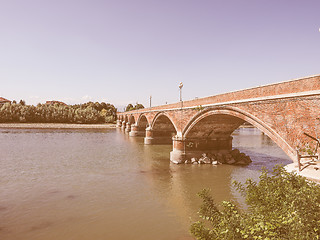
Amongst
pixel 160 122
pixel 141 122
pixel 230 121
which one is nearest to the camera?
pixel 230 121

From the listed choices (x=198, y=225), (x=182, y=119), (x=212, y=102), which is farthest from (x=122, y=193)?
(x=182, y=119)

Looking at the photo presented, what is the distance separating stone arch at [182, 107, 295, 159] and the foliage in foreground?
6596 mm

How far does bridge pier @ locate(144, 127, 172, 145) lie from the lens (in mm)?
38888

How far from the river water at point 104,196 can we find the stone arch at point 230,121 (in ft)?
13.6

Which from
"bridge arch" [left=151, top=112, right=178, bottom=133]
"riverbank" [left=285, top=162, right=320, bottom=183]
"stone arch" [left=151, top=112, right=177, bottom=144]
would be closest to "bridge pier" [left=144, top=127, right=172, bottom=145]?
"stone arch" [left=151, top=112, right=177, bottom=144]

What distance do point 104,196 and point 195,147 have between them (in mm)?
13262

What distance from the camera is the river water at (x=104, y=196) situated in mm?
9312

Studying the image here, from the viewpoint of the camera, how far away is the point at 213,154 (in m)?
24.0

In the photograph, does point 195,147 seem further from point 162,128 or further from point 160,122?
point 162,128

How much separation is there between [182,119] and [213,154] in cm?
539

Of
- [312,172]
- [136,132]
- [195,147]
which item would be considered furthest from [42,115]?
[312,172]

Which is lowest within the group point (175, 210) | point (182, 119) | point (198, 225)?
point (175, 210)

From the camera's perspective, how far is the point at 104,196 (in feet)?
43.4

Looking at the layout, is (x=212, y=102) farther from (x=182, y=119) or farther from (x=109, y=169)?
(x=109, y=169)
